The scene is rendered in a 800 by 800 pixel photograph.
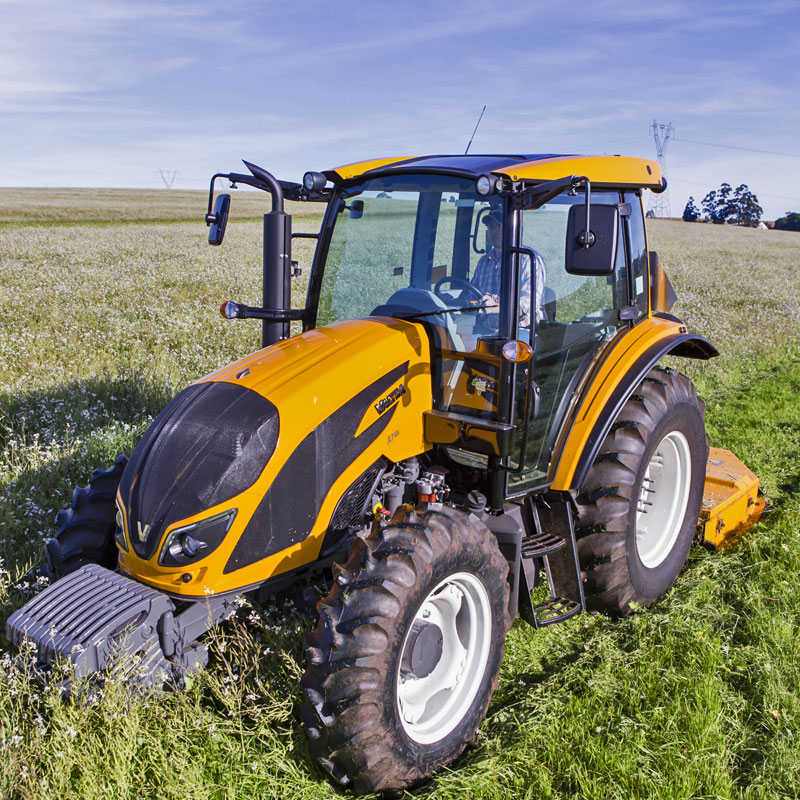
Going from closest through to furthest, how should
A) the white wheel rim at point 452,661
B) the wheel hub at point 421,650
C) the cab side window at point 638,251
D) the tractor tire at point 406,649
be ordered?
the tractor tire at point 406,649, the wheel hub at point 421,650, the white wheel rim at point 452,661, the cab side window at point 638,251

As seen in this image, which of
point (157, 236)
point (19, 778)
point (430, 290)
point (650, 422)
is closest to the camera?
point (19, 778)

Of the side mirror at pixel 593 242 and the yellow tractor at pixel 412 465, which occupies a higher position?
the side mirror at pixel 593 242

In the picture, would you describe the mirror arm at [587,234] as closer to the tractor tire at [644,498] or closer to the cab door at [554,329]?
the cab door at [554,329]

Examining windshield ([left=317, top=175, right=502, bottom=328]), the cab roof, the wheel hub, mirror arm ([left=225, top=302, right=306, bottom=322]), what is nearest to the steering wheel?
windshield ([left=317, top=175, right=502, bottom=328])

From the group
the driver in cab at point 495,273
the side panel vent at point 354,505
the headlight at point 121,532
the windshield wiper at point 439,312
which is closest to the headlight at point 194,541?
the headlight at point 121,532

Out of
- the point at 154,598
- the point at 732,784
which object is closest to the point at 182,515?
the point at 154,598

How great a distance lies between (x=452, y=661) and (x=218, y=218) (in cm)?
237

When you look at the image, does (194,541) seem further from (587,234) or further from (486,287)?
(587,234)

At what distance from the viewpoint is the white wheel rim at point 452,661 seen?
3.03 meters

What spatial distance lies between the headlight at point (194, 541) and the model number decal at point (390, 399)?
0.81 metres

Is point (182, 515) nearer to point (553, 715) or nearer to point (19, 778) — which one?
point (19, 778)

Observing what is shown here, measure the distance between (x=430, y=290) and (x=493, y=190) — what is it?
0.66 m

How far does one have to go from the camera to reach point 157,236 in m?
23.8

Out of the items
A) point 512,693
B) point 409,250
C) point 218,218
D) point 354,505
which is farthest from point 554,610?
point 218,218
